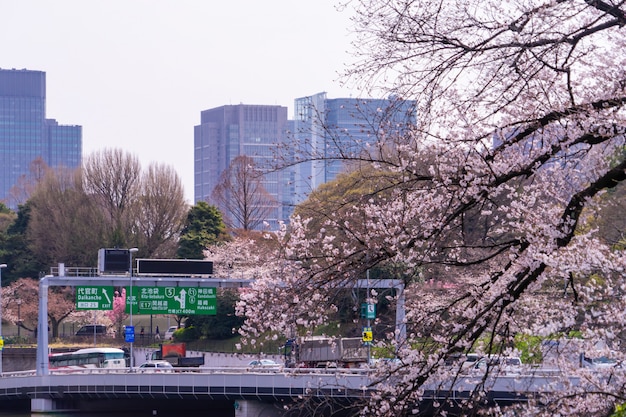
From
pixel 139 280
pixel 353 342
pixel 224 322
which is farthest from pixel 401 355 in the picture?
pixel 224 322

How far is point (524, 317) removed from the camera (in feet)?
28.6

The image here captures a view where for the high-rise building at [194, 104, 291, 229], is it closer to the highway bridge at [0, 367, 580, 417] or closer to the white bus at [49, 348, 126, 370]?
the white bus at [49, 348, 126, 370]

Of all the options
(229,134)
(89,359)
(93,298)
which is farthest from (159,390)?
(229,134)

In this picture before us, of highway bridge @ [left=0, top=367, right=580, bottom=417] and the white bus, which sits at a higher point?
highway bridge @ [left=0, top=367, right=580, bottom=417]

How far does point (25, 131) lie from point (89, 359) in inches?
6207

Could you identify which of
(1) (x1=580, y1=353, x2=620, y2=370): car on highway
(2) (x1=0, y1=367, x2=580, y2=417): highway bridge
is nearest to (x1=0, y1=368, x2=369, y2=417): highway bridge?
(2) (x1=0, y1=367, x2=580, y2=417): highway bridge

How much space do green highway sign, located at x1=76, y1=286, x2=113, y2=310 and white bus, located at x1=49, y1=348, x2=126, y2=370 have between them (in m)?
9.23

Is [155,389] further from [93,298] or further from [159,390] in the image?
[93,298]

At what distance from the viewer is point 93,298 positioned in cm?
3931

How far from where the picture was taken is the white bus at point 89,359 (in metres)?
48.2

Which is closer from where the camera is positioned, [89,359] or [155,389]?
[155,389]

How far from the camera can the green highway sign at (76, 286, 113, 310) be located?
39250mm

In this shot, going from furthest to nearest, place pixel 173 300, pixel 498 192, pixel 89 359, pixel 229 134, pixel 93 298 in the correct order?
pixel 229 134 → pixel 89 359 → pixel 173 300 → pixel 93 298 → pixel 498 192

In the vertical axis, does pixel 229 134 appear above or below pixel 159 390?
above
